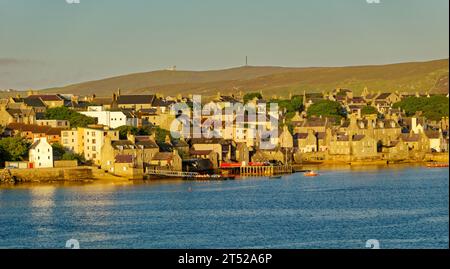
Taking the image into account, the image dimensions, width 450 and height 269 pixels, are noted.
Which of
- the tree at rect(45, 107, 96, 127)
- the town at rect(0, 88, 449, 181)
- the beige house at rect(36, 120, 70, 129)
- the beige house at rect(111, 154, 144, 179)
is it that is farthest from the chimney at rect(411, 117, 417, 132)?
the beige house at rect(111, 154, 144, 179)

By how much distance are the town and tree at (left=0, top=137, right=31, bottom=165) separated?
0.11 ft

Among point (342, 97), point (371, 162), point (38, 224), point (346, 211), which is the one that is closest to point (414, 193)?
point (346, 211)

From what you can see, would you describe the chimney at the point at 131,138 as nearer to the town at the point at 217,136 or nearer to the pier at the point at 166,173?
the town at the point at 217,136

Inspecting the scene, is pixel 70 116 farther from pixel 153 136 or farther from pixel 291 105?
pixel 291 105

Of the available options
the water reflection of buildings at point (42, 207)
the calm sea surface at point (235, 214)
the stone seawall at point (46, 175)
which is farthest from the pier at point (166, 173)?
the water reflection of buildings at point (42, 207)

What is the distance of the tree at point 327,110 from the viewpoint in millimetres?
55656

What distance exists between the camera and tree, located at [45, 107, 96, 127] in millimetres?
44500

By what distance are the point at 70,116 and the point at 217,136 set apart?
6303 millimetres

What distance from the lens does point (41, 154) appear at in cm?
3622

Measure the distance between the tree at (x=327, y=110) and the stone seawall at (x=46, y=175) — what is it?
2205 cm

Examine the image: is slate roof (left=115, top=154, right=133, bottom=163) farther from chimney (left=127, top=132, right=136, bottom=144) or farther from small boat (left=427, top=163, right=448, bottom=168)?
small boat (left=427, top=163, right=448, bottom=168)

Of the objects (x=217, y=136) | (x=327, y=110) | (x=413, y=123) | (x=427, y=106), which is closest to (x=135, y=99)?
(x=327, y=110)

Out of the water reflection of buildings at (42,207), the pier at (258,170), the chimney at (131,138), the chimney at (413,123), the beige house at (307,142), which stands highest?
the chimney at (413,123)
